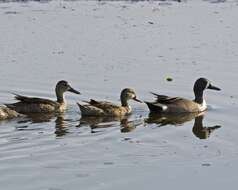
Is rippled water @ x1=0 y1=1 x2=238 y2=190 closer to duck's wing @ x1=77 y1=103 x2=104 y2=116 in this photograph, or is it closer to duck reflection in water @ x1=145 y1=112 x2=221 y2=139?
duck reflection in water @ x1=145 y1=112 x2=221 y2=139

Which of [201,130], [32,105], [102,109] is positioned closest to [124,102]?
[102,109]

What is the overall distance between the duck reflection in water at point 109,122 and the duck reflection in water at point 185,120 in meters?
0.38

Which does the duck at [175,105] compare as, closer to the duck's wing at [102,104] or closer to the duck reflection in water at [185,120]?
the duck reflection in water at [185,120]

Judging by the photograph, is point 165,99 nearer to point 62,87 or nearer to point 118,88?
point 118,88

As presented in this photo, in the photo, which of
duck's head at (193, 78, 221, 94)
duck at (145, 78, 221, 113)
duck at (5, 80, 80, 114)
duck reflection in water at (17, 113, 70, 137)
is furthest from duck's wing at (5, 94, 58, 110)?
duck's head at (193, 78, 221, 94)

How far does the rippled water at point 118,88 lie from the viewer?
9.79m

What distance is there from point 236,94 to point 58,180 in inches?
268

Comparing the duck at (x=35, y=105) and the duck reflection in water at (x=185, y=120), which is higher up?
the duck at (x=35, y=105)

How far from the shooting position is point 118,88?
15.9 metres

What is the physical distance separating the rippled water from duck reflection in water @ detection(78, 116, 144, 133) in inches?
1.4

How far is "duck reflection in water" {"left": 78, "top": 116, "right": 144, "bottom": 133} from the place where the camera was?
42.9 ft

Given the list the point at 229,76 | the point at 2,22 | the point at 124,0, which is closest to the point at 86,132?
the point at 229,76

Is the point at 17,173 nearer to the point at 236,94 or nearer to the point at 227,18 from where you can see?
Result: the point at 236,94

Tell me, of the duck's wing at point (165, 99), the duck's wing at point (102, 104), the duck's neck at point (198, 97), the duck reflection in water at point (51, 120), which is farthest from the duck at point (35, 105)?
the duck's neck at point (198, 97)
